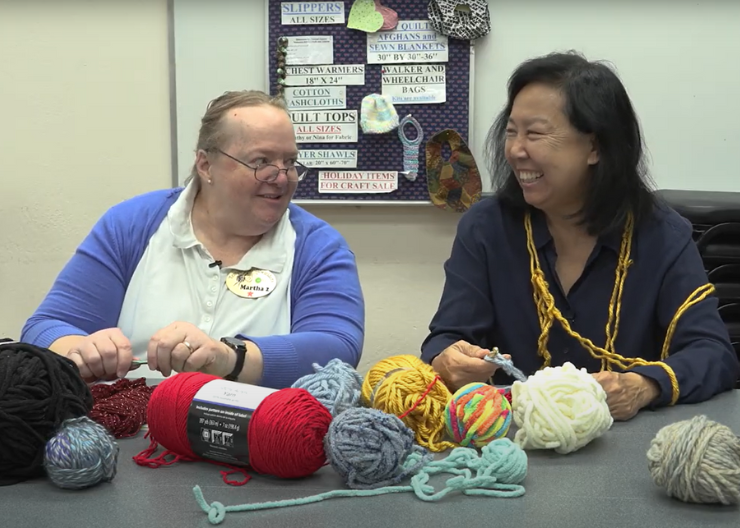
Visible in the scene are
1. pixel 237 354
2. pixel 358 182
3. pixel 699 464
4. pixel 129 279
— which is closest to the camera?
pixel 699 464

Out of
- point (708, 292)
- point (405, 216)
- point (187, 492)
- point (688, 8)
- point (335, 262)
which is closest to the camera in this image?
point (187, 492)

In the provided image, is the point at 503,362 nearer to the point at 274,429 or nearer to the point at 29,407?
the point at 274,429

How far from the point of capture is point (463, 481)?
969mm

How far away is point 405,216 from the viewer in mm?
2574

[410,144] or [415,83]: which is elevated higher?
[415,83]

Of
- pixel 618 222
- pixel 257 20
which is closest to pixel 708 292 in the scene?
pixel 618 222

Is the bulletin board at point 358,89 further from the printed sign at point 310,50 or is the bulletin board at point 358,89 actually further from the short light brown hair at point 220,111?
the short light brown hair at point 220,111

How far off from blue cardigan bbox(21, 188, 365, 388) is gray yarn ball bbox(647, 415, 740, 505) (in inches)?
28.4

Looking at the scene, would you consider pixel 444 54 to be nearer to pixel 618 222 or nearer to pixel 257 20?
pixel 257 20

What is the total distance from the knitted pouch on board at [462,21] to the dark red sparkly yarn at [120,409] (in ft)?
5.17

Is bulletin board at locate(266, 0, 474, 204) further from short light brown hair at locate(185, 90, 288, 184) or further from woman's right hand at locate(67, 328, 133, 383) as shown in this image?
woman's right hand at locate(67, 328, 133, 383)

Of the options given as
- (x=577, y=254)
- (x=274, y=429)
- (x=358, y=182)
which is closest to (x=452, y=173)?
(x=358, y=182)

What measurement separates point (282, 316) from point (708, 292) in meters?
0.87

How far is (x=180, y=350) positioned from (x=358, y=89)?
1414mm
